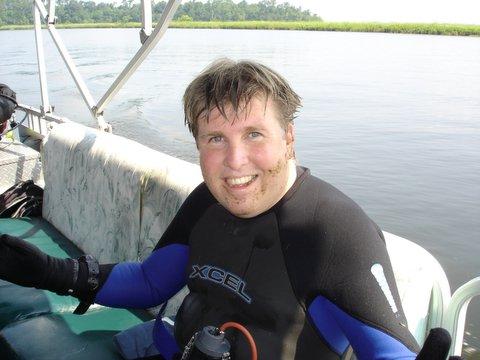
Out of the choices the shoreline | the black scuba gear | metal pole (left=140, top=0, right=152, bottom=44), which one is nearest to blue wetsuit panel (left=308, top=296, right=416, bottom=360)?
metal pole (left=140, top=0, right=152, bottom=44)

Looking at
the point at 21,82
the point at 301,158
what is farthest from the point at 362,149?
the point at 21,82

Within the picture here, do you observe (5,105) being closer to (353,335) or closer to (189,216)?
(189,216)

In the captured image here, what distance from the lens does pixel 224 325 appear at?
1.29 m

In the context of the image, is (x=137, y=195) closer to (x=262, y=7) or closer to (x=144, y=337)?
(x=144, y=337)

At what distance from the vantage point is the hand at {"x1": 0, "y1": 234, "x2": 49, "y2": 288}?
1.58m

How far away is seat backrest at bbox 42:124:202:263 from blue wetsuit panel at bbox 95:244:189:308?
509mm

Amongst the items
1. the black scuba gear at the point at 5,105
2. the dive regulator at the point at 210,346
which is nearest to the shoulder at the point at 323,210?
the dive regulator at the point at 210,346

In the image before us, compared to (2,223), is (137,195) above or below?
above

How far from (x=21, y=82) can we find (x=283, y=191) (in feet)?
60.9

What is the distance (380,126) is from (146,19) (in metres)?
9.56

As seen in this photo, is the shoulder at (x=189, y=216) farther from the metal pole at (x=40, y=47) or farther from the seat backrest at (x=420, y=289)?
the metal pole at (x=40, y=47)

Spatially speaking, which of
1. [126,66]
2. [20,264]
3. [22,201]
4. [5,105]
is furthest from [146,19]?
[20,264]

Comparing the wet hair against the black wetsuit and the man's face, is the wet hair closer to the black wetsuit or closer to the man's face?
the man's face

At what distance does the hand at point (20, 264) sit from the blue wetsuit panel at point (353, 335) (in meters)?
0.90
